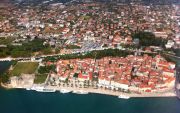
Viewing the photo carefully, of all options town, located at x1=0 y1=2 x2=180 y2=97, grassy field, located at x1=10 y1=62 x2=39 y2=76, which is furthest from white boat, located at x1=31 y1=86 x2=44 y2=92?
grassy field, located at x1=10 y1=62 x2=39 y2=76

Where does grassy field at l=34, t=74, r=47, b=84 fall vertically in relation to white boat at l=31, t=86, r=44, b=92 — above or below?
above

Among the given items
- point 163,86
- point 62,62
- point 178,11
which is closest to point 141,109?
point 163,86

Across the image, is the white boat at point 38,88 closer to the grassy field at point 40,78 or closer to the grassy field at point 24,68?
the grassy field at point 40,78

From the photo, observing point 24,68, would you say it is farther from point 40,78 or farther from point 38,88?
point 38,88

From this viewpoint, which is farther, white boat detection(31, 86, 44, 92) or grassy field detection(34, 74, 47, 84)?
grassy field detection(34, 74, 47, 84)

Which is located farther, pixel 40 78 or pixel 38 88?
pixel 40 78

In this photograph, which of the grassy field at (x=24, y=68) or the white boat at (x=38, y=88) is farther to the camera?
the grassy field at (x=24, y=68)

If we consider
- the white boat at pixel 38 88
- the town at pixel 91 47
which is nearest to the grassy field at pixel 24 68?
the town at pixel 91 47

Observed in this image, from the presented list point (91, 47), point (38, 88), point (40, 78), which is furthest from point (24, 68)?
point (91, 47)

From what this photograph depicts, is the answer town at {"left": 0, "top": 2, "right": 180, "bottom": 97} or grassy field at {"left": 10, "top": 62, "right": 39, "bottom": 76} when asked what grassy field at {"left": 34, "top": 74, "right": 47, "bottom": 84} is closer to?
town at {"left": 0, "top": 2, "right": 180, "bottom": 97}
